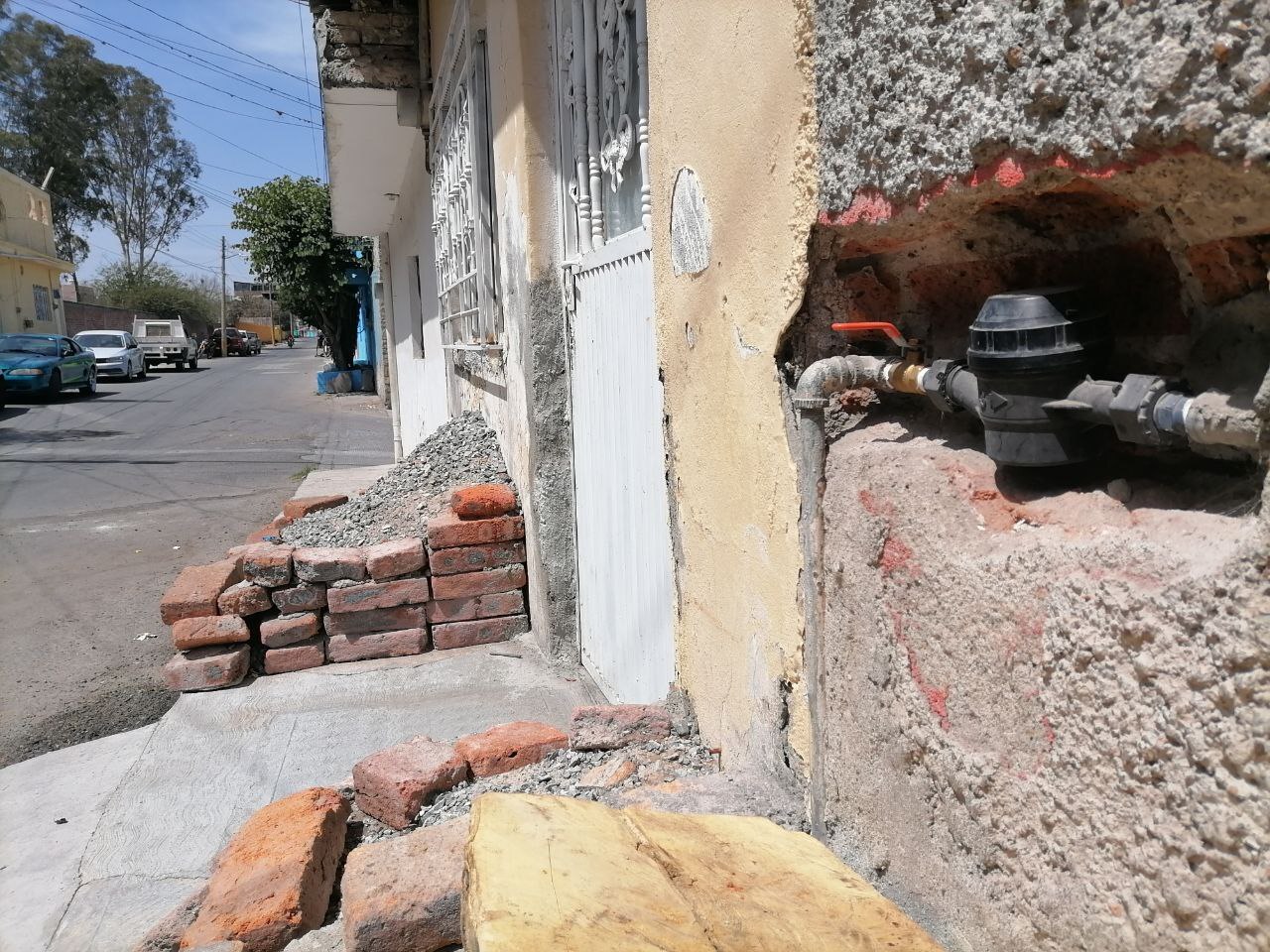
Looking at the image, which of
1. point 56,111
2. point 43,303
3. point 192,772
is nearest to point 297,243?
point 43,303

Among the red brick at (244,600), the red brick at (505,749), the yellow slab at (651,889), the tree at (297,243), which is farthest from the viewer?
the tree at (297,243)

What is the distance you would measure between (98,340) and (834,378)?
Answer: 33286 mm

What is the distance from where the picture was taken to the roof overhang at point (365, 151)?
7.94 m

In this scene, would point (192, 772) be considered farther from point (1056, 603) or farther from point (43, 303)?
point (43, 303)

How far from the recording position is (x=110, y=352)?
97.4 feet

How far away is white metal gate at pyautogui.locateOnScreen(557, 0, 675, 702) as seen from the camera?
3.06 metres

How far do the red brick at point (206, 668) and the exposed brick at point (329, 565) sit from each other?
1.59 ft

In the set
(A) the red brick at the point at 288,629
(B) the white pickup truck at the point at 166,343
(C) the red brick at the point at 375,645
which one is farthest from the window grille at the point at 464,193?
(B) the white pickup truck at the point at 166,343

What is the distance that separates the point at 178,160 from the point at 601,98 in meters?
63.6

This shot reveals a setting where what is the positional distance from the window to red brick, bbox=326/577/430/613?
36218mm

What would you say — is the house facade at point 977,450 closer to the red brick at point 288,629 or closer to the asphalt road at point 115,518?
the red brick at point 288,629

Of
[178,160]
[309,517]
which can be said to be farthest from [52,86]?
[309,517]

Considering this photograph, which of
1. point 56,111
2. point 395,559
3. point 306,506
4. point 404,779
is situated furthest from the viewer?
point 56,111

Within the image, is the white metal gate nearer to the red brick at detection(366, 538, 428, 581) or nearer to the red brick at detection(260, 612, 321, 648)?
the red brick at detection(366, 538, 428, 581)
